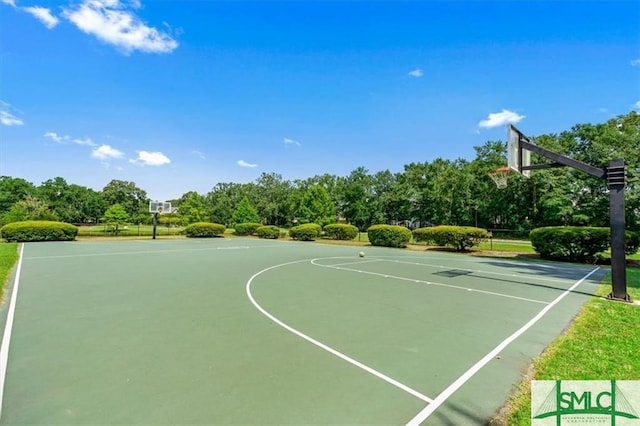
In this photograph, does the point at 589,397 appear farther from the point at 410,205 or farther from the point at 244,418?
the point at 410,205

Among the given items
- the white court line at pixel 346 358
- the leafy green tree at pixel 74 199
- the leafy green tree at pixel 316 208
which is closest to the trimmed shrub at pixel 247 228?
the leafy green tree at pixel 316 208

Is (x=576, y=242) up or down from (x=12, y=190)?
down

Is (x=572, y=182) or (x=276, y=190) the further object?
(x=276, y=190)

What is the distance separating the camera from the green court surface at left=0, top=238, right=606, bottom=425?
9.12 ft

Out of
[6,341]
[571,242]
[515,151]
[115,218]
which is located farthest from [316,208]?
[6,341]

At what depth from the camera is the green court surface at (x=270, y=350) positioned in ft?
9.12

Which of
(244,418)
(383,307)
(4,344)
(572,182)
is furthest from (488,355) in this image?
(572,182)

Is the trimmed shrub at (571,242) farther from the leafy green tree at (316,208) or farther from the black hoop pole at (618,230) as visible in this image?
the leafy green tree at (316,208)

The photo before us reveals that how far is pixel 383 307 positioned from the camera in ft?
20.1

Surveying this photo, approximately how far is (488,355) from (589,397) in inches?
41.8

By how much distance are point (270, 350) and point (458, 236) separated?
17269 mm

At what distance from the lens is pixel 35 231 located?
2197cm

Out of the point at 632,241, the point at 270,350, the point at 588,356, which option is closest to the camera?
the point at 588,356

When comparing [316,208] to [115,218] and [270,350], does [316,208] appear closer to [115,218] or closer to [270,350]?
[115,218]
